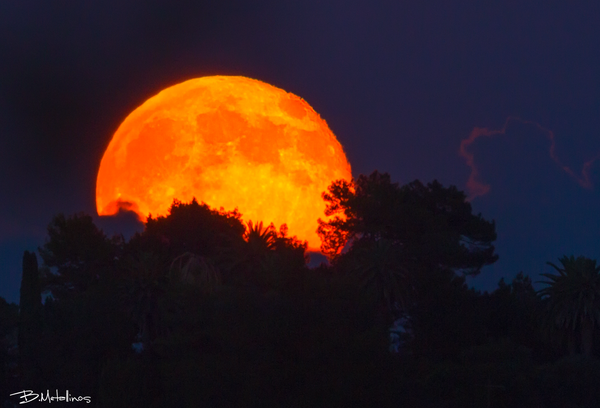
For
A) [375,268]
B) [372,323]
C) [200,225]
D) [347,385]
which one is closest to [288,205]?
[200,225]

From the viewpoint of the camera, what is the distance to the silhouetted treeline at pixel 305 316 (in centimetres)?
3253

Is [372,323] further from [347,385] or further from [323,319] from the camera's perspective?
[347,385]

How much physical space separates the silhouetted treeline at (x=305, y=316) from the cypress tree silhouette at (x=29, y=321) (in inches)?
2.9

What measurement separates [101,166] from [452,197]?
68.7ft

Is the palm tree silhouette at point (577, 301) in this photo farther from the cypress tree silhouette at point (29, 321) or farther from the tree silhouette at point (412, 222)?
the cypress tree silhouette at point (29, 321)

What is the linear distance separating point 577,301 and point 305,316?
15.0 m

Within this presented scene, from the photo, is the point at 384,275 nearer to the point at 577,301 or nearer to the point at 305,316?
the point at 577,301

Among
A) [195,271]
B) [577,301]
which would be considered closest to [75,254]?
[195,271]

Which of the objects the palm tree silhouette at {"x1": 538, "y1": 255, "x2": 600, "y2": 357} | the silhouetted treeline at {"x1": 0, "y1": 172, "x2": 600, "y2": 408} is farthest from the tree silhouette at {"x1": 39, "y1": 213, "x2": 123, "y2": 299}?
the palm tree silhouette at {"x1": 538, "y1": 255, "x2": 600, "y2": 357}

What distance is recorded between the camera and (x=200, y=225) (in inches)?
2055

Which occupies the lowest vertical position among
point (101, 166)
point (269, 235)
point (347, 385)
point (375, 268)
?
point (347, 385)

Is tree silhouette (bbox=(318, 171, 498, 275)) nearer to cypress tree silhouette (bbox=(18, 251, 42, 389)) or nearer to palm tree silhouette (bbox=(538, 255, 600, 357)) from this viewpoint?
palm tree silhouette (bbox=(538, 255, 600, 357))

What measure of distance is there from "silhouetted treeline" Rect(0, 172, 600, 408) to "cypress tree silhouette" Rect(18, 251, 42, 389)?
2.9 inches

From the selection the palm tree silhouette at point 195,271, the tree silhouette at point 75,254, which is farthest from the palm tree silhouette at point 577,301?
the tree silhouette at point 75,254
